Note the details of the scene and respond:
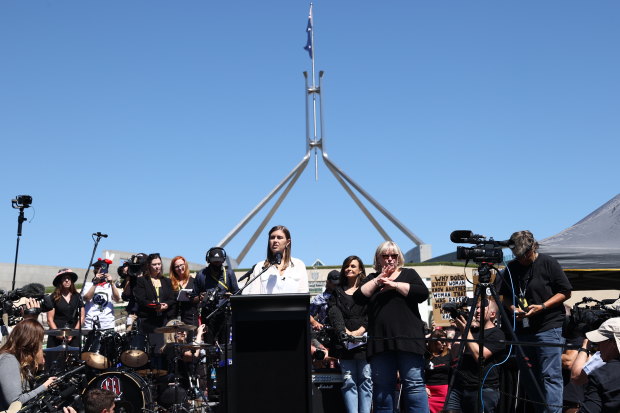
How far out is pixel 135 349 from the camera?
865 centimetres

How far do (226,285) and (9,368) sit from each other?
2.91 m

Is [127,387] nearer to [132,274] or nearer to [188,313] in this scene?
[188,313]

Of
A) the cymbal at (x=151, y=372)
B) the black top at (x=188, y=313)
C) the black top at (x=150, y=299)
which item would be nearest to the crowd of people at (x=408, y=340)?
the cymbal at (x=151, y=372)

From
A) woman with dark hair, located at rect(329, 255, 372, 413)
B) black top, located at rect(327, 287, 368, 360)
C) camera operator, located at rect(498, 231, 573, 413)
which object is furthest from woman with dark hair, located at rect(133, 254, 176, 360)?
camera operator, located at rect(498, 231, 573, 413)

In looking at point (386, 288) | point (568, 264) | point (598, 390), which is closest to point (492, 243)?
point (386, 288)

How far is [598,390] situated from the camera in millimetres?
4254

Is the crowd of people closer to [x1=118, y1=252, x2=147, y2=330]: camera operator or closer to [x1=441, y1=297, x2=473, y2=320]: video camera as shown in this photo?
[x1=441, y1=297, x2=473, y2=320]: video camera

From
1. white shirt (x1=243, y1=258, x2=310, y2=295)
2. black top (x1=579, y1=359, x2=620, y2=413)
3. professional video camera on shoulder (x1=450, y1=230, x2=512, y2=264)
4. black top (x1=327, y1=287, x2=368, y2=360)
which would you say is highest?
professional video camera on shoulder (x1=450, y1=230, x2=512, y2=264)

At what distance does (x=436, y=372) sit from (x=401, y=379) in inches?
114

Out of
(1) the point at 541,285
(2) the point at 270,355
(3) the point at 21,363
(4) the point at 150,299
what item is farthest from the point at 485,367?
(4) the point at 150,299

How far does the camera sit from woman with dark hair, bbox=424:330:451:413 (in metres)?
7.91

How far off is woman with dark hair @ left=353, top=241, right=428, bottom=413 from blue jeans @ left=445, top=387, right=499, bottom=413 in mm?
729

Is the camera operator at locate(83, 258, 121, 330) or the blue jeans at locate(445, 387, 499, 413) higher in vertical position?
the camera operator at locate(83, 258, 121, 330)

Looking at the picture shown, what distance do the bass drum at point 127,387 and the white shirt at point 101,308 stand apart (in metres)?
2.08
